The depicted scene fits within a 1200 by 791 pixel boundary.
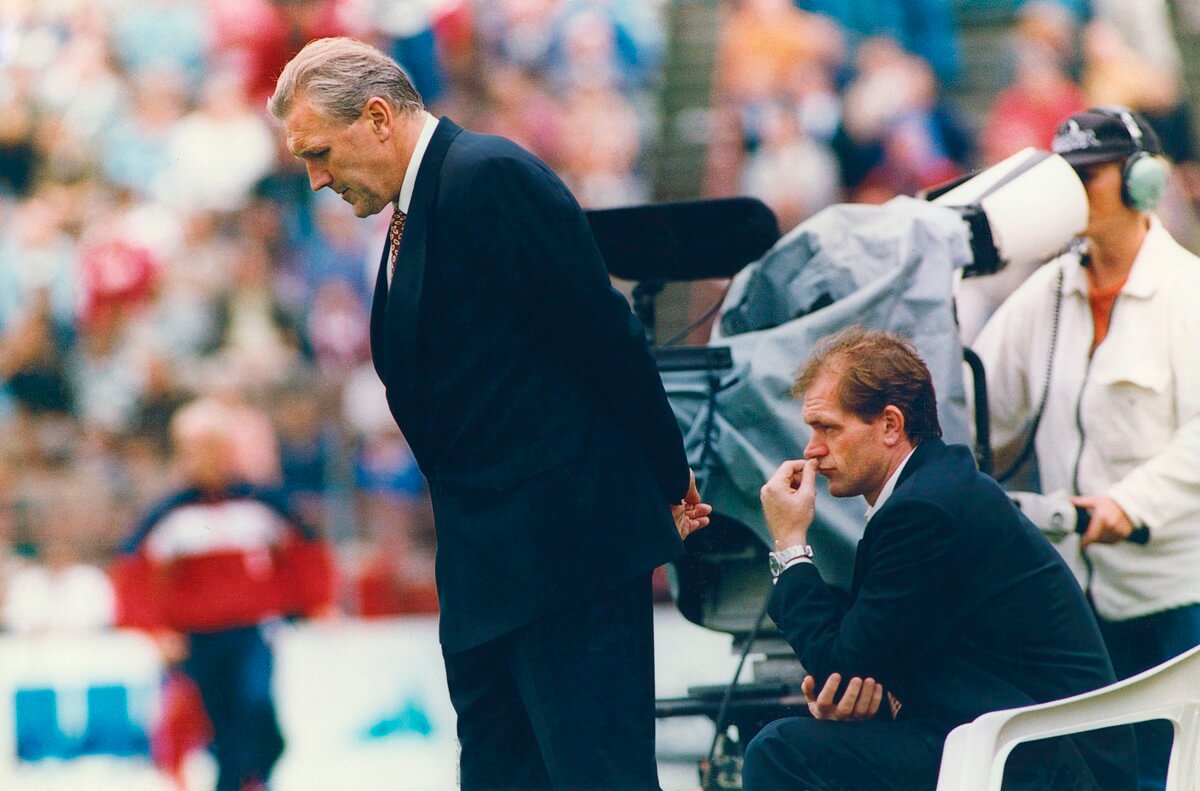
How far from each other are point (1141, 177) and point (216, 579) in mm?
4114

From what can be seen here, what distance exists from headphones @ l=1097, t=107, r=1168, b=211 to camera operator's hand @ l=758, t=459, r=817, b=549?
1506 millimetres

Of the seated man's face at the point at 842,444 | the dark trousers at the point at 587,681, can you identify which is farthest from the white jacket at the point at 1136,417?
the dark trousers at the point at 587,681

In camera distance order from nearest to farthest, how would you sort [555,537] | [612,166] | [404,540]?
[555,537], [404,540], [612,166]

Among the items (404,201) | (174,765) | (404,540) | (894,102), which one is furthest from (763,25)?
(404,201)

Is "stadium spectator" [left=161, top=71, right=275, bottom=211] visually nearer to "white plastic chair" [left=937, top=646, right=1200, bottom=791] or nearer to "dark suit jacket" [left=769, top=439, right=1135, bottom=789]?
"dark suit jacket" [left=769, top=439, right=1135, bottom=789]

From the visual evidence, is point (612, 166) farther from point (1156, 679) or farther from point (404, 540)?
point (1156, 679)

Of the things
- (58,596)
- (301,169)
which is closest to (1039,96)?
(301,169)

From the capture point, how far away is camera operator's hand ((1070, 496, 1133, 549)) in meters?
4.25

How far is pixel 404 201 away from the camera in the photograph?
3.16 metres

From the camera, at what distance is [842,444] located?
3.46 meters

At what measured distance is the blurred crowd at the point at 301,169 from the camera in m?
8.94

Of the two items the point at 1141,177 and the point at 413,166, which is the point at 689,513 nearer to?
the point at 413,166

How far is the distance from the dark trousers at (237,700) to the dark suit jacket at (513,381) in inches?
159

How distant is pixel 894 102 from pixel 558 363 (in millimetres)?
6399
